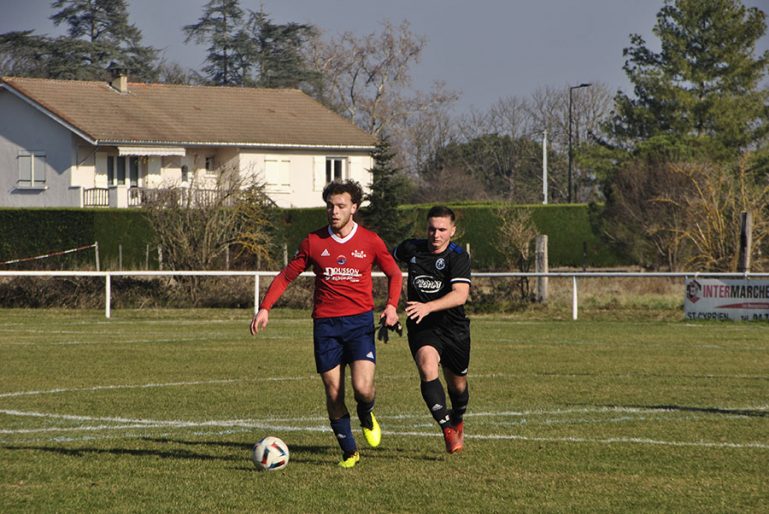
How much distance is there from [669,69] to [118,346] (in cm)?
4459

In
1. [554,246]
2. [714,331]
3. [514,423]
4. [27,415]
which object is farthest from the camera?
[554,246]

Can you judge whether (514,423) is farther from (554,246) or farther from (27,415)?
(554,246)

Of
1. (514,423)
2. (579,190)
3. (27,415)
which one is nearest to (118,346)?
(27,415)

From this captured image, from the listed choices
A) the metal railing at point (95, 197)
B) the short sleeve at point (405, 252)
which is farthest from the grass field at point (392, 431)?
the metal railing at point (95, 197)

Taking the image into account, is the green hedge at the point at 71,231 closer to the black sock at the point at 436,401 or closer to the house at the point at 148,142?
the house at the point at 148,142

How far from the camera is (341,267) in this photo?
356 inches

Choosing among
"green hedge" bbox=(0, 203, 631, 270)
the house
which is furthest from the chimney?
"green hedge" bbox=(0, 203, 631, 270)

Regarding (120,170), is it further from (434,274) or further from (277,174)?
(434,274)

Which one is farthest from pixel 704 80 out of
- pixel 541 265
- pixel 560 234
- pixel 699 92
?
pixel 541 265

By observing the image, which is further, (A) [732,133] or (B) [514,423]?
(A) [732,133]

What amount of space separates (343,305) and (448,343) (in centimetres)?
103

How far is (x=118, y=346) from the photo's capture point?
65.8ft

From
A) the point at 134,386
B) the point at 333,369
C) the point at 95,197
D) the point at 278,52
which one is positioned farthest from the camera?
the point at 278,52

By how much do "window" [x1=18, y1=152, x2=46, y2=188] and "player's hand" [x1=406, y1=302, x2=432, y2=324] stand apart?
45.0 meters
